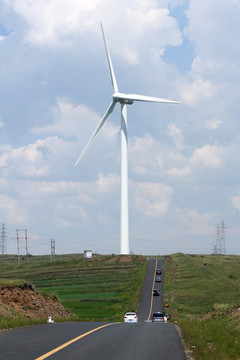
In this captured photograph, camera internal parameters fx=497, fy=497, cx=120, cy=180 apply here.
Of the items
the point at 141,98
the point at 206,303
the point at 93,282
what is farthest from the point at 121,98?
the point at 206,303

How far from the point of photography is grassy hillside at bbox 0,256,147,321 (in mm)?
83688

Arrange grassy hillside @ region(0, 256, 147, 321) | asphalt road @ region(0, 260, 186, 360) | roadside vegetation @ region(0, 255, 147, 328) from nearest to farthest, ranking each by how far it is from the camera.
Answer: asphalt road @ region(0, 260, 186, 360) → roadside vegetation @ region(0, 255, 147, 328) → grassy hillside @ region(0, 256, 147, 321)

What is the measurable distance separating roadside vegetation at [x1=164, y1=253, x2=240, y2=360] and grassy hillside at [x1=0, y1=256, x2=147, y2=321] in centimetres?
814

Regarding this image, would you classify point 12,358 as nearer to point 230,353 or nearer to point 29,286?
point 230,353

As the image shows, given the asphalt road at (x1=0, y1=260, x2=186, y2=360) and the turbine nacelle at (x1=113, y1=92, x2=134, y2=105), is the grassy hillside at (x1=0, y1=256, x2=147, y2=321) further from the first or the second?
the asphalt road at (x1=0, y1=260, x2=186, y2=360)

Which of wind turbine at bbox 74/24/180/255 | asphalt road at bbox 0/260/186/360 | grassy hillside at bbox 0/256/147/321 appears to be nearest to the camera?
asphalt road at bbox 0/260/186/360

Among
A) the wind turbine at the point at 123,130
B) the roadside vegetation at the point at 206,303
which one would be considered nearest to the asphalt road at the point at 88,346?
the roadside vegetation at the point at 206,303

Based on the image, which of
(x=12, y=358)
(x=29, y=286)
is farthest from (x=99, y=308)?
(x=12, y=358)

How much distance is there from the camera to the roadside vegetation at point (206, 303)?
669 inches

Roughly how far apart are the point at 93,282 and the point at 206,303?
129ft

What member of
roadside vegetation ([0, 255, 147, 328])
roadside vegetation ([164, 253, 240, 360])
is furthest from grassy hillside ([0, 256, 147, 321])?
roadside vegetation ([164, 253, 240, 360])

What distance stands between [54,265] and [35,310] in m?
126

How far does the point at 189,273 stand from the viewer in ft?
419

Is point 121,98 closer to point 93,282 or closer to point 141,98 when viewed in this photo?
point 141,98
